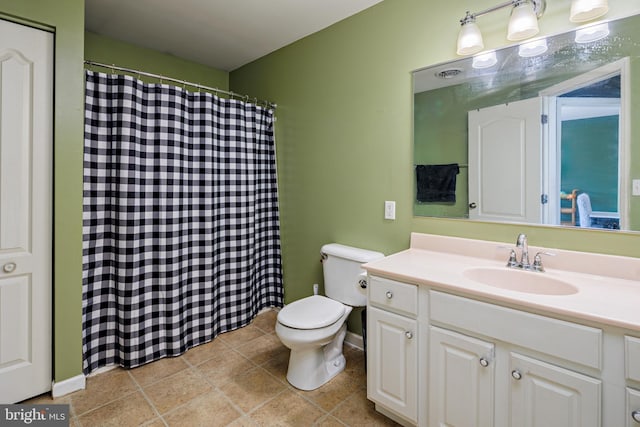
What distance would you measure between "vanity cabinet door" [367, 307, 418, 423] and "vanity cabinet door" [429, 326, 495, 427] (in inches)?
3.4

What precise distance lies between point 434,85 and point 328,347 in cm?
172

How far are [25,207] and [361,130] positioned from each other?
1.97 m

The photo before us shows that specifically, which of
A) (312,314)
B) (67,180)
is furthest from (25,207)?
(312,314)

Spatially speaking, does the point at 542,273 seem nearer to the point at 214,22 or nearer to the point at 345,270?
the point at 345,270

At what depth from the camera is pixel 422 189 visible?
1.95m

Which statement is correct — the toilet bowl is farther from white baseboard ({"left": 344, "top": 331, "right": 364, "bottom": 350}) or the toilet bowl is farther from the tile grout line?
the tile grout line

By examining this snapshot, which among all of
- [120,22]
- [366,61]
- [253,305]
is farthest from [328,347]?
[120,22]

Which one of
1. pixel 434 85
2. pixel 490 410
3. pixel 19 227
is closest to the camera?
pixel 490 410

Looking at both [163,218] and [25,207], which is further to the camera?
[163,218]

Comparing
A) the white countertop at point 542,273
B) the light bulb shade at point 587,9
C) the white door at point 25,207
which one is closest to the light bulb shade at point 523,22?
the light bulb shade at point 587,9

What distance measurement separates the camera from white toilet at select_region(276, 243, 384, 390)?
→ 1.77 meters

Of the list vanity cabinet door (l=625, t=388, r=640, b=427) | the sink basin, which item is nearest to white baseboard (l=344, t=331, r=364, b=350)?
the sink basin

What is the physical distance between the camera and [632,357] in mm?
946

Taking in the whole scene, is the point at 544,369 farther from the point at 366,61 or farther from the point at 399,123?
the point at 366,61
